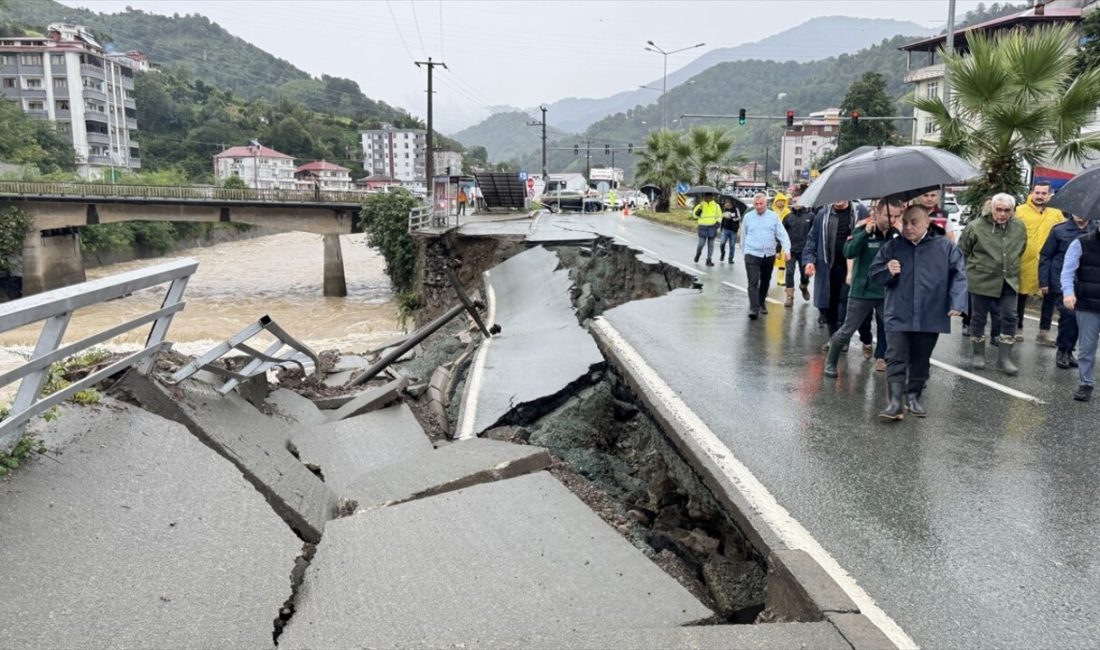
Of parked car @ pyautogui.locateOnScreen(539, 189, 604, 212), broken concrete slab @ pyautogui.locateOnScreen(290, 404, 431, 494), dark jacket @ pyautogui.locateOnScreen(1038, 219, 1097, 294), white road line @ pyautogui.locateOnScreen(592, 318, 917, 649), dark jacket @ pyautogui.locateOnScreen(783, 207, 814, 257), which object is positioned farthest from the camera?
parked car @ pyautogui.locateOnScreen(539, 189, 604, 212)

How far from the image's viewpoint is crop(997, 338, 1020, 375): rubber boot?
7.57 meters

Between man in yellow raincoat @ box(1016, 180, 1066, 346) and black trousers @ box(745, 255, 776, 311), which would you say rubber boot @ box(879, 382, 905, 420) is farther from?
black trousers @ box(745, 255, 776, 311)

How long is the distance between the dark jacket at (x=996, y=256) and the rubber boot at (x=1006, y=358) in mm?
592

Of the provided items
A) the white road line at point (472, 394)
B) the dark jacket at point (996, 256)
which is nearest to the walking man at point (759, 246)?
the dark jacket at point (996, 256)

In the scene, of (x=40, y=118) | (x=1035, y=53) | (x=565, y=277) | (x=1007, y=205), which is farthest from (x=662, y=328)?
(x=40, y=118)

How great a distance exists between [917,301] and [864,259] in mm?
1237

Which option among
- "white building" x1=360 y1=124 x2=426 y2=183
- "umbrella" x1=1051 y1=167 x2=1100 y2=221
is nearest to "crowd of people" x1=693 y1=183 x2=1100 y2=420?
"umbrella" x1=1051 y1=167 x2=1100 y2=221

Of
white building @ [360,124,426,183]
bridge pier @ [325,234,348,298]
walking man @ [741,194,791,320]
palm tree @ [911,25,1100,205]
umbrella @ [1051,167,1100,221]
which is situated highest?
white building @ [360,124,426,183]

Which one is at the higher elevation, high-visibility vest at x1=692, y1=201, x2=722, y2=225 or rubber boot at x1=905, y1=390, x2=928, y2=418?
high-visibility vest at x1=692, y1=201, x2=722, y2=225

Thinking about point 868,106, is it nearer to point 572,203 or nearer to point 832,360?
point 572,203

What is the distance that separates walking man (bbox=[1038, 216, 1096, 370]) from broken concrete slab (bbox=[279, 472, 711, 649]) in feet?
19.6

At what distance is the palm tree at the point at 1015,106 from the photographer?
442 inches

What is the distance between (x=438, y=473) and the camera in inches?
183

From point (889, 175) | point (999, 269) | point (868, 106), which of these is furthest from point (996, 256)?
point (868, 106)
